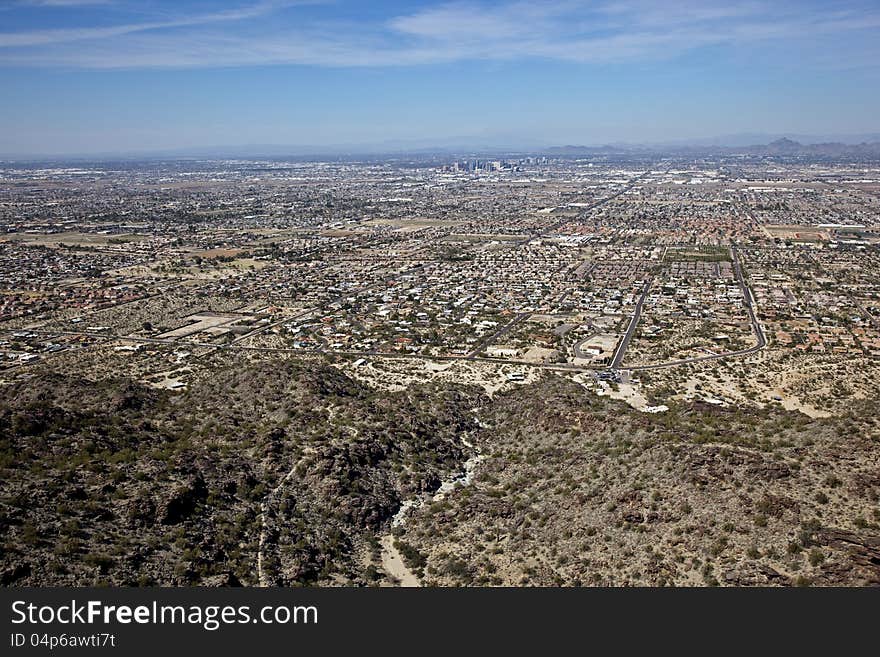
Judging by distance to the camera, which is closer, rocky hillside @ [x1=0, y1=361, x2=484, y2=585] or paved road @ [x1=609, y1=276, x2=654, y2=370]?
rocky hillside @ [x1=0, y1=361, x2=484, y2=585]

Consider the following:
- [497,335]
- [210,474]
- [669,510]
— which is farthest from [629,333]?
[210,474]

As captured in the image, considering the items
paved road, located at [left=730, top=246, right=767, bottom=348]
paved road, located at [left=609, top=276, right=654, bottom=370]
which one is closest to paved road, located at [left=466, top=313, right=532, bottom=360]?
paved road, located at [left=609, top=276, right=654, bottom=370]

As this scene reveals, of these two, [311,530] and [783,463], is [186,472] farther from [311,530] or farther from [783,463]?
[783,463]

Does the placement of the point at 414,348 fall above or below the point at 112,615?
below

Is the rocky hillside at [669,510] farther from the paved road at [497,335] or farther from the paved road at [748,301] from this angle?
the paved road at [748,301]

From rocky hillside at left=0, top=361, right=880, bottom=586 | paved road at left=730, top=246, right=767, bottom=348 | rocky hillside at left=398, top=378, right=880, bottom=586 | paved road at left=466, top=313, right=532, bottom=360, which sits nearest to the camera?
rocky hillside at left=398, top=378, right=880, bottom=586

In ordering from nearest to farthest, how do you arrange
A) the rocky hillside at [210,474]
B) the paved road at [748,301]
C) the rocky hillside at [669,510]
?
the rocky hillside at [669,510], the rocky hillside at [210,474], the paved road at [748,301]

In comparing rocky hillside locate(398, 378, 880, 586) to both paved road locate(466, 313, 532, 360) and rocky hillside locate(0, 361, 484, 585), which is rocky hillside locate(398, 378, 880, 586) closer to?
rocky hillside locate(0, 361, 484, 585)

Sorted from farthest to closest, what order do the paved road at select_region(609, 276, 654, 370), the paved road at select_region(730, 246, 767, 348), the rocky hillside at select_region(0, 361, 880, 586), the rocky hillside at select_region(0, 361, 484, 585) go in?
the paved road at select_region(730, 246, 767, 348) → the paved road at select_region(609, 276, 654, 370) → the rocky hillside at select_region(0, 361, 484, 585) → the rocky hillside at select_region(0, 361, 880, 586)

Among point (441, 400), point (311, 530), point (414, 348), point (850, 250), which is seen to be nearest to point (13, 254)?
point (414, 348)

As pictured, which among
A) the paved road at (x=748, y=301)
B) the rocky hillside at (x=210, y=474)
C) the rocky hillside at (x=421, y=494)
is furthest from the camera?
the paved road at (x=748, y=301)

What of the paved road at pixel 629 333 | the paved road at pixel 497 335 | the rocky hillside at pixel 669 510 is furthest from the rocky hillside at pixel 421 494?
the paved road at pixel 497 335
